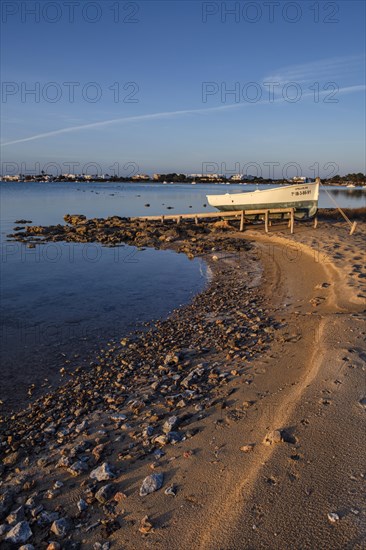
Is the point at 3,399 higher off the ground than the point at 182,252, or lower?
lower

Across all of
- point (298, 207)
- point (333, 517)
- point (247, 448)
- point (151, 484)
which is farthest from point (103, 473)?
point (298, 207)

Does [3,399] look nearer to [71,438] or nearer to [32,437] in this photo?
[32,437]

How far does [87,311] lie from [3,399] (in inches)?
226

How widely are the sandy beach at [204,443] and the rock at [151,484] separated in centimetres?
1

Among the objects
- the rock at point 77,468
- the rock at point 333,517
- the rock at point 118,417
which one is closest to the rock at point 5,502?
the rock at point 77,468

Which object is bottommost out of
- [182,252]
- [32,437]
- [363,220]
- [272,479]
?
[32,437]

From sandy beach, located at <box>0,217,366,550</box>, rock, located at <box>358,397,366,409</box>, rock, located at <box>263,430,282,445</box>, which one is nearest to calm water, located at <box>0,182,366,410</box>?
sandy beach, located at <box>0,217,366,550</box>

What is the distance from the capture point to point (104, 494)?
188 inches

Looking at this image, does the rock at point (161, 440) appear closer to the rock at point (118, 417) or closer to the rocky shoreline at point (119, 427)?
the rocky shoreline at point (119, 427)

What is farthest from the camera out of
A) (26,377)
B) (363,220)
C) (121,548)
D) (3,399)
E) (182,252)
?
(363,220)

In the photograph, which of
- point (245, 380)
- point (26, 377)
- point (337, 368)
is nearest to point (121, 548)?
point (245, 380)

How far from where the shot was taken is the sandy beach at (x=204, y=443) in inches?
→ 162

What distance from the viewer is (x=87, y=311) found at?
13.5 m

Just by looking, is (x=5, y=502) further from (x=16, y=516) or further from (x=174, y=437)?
(x=174, y=437)
